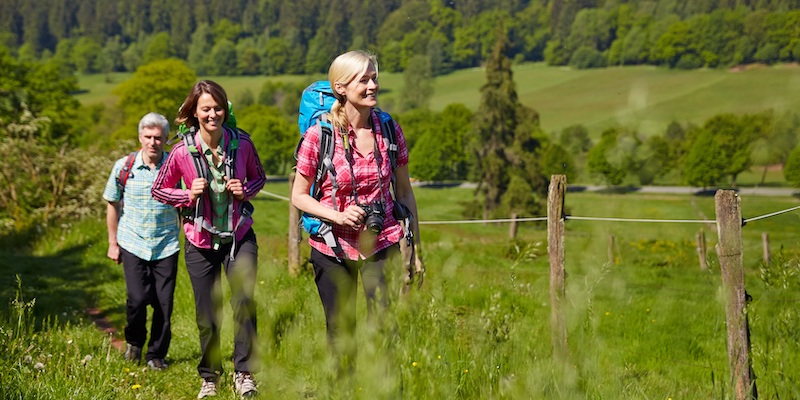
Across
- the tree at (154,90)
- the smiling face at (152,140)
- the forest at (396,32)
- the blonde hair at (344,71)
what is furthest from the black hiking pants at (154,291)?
the forest at (396,32)

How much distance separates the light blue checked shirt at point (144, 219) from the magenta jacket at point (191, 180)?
882 mm

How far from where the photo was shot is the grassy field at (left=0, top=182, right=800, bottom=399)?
289 centimetres

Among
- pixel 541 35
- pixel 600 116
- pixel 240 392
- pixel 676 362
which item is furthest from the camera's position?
pixel 541 35

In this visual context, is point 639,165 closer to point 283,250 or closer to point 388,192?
point 283,250

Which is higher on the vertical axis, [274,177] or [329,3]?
[329,3]

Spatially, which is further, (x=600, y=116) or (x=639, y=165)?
(x=600, y=116)

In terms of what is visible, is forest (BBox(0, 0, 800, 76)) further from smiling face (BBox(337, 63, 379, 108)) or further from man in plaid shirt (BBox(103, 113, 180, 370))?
smiling face (BBox(337, 63, 379, 108))

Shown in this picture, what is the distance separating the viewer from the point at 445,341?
343cm

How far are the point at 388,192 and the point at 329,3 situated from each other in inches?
6261

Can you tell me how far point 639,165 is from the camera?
85.6m

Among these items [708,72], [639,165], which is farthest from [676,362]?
[708,72]

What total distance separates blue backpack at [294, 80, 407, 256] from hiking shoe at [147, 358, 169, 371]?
207cm

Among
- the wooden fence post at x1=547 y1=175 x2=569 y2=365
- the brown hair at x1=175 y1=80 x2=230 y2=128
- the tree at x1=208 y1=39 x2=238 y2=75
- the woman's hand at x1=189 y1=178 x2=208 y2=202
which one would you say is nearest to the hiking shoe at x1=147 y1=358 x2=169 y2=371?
the woman's hand at x1=189 y1=178 x2=208 y2=202

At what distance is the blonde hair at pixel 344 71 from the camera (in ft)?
12.5
